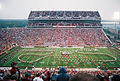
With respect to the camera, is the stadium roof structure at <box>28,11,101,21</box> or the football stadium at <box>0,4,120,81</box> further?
the stadium roof structure at <box>28,11,101,21</box>

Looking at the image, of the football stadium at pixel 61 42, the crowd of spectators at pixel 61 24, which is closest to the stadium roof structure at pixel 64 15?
the football stadium at pixel 61 42

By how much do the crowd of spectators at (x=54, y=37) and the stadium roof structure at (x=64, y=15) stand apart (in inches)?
369

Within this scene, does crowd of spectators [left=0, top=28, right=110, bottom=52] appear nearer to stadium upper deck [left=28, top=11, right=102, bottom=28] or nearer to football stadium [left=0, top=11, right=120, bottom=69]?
football stadium [left=0, top=11, right=120, bottom=69]

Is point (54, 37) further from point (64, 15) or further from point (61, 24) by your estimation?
point (64, 15)

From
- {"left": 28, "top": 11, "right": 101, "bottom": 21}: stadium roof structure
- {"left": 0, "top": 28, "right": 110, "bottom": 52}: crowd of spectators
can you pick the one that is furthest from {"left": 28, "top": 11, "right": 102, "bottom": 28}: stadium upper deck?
{"left": 0, "top": 28, "right": 110, "bottom": 52}: crowd of spectators

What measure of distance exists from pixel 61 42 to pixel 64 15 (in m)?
23.3

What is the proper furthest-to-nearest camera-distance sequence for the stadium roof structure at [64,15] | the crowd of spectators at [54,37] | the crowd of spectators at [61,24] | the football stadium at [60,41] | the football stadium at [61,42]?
1. the stadium roof structure at [64,15]
2. the crowd of spectators at [61,24]
3. the crowd of spectators at [54,37]
4. the football stadium at [60,41]
5. the football stadium at [61,42]

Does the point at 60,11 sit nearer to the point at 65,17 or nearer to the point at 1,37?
the point at 65,17

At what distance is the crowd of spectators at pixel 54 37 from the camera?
3592 cm

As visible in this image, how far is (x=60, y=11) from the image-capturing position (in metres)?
59.2

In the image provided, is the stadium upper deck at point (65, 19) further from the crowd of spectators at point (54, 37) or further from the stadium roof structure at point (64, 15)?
the crowd of spectators at point (54, 37)

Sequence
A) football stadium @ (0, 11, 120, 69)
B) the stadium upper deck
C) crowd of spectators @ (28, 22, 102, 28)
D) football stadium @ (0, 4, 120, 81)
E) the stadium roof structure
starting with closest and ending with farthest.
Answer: football stadium @ (0, 4, 120, 81) < football stadium @ (0, 11, 120, 69) < crowd of spectators @ (28, 22, 102, 28) < the stadium upper deck < the stadium roof structure

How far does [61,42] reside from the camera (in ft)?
121

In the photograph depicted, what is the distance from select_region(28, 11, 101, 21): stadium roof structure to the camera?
5350 centimetres
